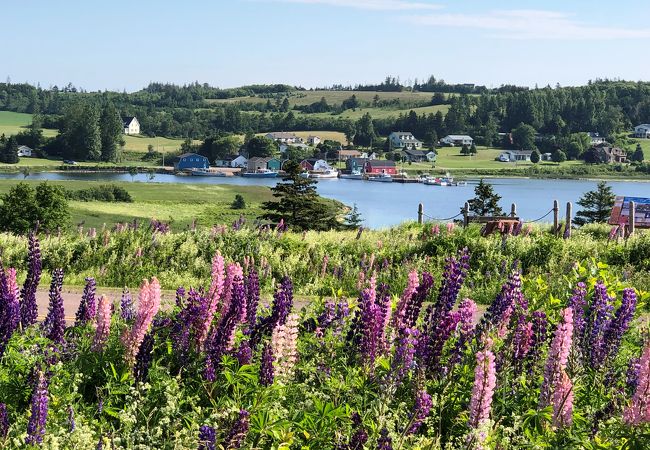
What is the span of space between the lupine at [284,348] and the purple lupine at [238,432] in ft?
3.12

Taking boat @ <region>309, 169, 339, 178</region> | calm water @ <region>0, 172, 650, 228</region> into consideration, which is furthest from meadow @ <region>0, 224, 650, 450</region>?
boat @ <region>309, 169, 339, 178</region>

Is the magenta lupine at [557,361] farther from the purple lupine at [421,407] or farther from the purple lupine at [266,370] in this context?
the purple lupine at [266,370]

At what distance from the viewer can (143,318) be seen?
6.61 metres

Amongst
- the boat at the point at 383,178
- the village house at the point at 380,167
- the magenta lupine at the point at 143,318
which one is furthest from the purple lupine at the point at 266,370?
the village house at the point at 380,167

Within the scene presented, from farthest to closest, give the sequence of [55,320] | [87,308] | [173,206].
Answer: [173,206] → [87,308] → [55,320]

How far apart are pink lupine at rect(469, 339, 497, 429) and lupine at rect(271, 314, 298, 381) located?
1574mm

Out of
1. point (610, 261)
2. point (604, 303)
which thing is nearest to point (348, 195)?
point (610, 261)

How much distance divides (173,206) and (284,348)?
91.9 metres

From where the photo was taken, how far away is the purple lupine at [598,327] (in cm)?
704

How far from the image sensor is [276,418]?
18.8ft

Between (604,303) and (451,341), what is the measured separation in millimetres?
1374

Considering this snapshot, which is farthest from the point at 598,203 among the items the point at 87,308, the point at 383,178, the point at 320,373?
the point at 383,178

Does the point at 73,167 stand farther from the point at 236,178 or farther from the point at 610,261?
the point at 610,261

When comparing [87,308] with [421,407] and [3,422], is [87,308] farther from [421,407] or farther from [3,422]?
[421,407]
